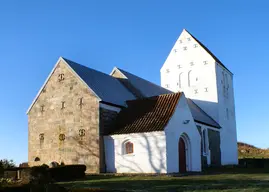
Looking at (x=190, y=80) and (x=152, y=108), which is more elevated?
(x=190, y=80)

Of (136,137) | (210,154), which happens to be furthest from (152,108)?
(210,154)

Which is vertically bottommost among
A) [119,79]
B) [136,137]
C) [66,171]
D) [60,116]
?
[66,171]

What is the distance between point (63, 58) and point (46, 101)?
3.63 meters

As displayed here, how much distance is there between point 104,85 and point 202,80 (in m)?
16.4

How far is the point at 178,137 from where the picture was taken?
26.1m

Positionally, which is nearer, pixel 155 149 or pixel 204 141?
pixel 155 149

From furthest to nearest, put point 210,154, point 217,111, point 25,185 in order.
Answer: point 217,111 → point 210,154 → point 25,185

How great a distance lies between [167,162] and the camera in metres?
24.6

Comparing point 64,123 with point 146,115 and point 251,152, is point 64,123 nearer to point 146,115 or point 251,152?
point 146,115

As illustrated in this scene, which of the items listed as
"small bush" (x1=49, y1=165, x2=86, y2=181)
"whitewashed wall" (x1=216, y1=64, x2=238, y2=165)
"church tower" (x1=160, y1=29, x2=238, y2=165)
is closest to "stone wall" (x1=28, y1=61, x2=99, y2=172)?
"small bush" (x1=49, y1=165, x2=86, y2=181)

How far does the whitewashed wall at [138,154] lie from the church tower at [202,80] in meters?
18.1

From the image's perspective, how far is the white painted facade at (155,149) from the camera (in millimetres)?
24719

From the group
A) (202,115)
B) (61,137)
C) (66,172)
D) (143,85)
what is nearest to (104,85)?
(61,137)

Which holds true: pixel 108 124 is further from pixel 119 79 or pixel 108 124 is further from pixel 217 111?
pixel 217 111
